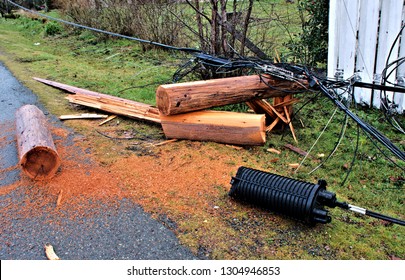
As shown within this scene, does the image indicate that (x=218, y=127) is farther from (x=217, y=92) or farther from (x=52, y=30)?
(x=52, y=30)

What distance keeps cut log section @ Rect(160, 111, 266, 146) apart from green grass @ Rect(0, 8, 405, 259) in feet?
0.51

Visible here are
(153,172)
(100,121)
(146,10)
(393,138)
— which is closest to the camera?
(153,172)

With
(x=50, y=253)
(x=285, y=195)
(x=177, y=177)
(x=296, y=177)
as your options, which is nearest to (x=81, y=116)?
(x=177, y=177)

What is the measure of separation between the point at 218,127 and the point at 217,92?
488 mm

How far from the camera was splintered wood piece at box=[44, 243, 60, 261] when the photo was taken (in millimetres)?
3080

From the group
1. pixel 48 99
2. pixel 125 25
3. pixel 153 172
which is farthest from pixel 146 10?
pixel 153 172

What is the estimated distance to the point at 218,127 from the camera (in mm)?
4984

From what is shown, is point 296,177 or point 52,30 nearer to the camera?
point 296,177

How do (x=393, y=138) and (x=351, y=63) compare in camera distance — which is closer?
(x=393, y=138)

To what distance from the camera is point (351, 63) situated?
253 inches

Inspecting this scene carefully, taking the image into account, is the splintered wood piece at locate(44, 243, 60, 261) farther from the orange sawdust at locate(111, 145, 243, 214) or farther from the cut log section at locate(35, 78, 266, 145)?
the cut log section at locate(35, 78, 266, 145)

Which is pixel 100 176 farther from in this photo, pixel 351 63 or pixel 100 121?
pixel 351 63

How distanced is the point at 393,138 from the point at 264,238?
10.5ft

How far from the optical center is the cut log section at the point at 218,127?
4867mm
